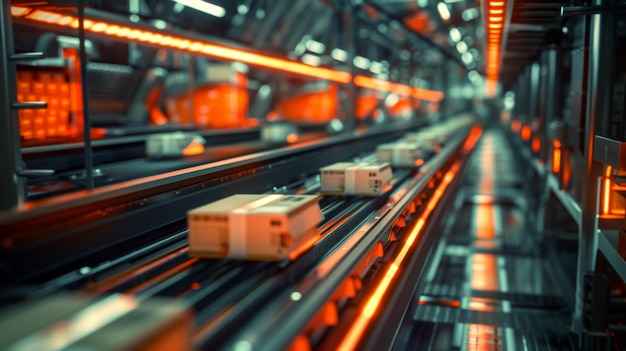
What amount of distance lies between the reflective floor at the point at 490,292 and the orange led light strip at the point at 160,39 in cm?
251

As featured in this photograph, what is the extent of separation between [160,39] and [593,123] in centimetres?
305

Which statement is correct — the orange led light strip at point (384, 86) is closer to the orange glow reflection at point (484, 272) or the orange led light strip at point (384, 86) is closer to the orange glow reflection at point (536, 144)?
the orange glow reflection at point (536, 144)

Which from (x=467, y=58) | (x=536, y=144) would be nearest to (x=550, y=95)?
(x=536, y=144)

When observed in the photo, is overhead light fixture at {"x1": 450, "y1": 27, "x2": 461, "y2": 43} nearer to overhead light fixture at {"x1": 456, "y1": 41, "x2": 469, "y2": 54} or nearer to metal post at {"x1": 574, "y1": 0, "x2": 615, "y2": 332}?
overhead light fixture at {"x1": 456, "y1": 41, "x2": 469, "y2": 54}

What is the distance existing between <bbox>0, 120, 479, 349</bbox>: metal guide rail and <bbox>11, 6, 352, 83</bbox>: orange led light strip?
1.42m

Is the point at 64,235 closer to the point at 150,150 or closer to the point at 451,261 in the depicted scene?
the point at 150,150

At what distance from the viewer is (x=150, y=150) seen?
5.64m

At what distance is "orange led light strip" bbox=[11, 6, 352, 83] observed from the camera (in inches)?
132

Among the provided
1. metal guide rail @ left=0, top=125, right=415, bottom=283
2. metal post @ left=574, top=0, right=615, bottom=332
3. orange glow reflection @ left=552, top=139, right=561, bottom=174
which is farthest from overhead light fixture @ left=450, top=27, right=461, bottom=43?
metal guide rail @ left=0, top=125, right=415, bottom=283

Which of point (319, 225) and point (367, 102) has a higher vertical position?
point (367, 102)

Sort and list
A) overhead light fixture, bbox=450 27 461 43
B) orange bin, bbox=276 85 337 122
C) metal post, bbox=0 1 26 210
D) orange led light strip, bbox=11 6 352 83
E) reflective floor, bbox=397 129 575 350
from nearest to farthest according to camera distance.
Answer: metal post, bbox=0 1 26 210, orange led light strip, bbox=11 6 352 83, reflective floor, bbox=397 129 575 350, overhead light fixture, bbox=450 27 461 43, orange bin, bbox=276 85 337 122

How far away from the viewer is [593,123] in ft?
12.8

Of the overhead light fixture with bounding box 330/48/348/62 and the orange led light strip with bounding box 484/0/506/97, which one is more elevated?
the overhead light fixture with bounding box 330/48/348/62

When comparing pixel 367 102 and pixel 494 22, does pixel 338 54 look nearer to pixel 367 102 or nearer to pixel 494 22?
pixel 494 22
